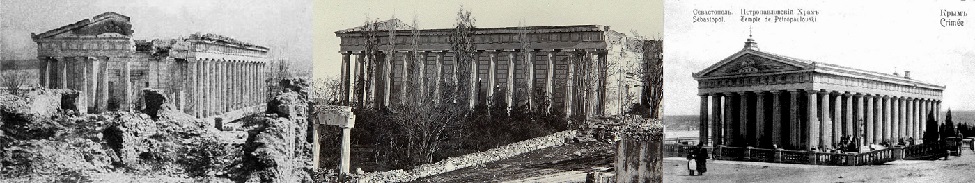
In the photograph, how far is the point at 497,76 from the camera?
581 inches

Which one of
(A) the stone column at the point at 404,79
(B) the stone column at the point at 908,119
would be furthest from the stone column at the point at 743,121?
(A) the stone column at the point at 404,79

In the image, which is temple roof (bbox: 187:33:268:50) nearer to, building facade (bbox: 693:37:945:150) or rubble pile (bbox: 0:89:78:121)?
rubble pile (bbox: 0:89:78:121)

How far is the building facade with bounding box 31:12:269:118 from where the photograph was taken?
1349cm

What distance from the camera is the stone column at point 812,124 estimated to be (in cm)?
1334

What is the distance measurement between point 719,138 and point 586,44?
196 centimetres

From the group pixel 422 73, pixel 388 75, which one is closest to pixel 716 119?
pixel 422 73

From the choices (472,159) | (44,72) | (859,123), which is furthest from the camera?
(472,159)

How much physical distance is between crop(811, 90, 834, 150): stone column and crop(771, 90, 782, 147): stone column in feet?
1.49

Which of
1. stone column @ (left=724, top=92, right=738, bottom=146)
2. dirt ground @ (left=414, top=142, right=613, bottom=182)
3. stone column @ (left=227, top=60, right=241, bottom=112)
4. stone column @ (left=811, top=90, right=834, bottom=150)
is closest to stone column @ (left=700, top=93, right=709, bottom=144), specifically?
stone column @ (left=724, top=92, right=738, bottom=146)

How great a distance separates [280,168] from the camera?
14281 mm

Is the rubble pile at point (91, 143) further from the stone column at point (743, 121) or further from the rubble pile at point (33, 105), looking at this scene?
the stone column at point (743, 121)

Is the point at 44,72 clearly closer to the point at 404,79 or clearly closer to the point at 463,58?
the point at 404,79

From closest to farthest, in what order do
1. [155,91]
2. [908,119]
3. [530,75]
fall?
[908,119] < [155,91] < [530,75]

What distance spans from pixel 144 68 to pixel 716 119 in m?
6.91
